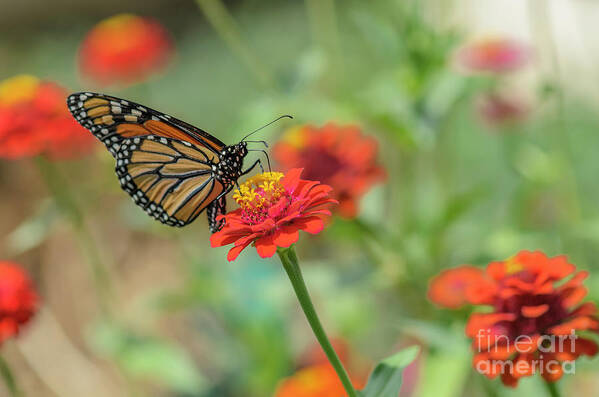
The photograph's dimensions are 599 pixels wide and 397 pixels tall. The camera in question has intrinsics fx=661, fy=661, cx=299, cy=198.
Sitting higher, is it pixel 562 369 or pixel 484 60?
pixel 484 60

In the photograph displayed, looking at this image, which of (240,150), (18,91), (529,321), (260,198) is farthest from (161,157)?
(529,321)

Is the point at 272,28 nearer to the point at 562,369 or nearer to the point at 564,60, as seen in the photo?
the point at 564,60

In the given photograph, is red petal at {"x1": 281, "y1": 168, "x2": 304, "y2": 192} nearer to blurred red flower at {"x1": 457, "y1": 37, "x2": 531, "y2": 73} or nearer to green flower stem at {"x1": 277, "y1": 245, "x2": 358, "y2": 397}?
green flower stem at {"x1": 277, "y1": 245, "x2": 358, "y2": 397}

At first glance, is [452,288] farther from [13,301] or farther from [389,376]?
[13,301]

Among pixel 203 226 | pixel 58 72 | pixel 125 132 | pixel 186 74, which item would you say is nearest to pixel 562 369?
pixel 125 132

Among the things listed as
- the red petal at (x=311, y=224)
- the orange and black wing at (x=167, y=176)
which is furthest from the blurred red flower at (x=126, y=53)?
the red petal at (x=311, y=224)

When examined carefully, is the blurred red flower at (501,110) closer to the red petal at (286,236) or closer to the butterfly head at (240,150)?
the butterfly head at (240,150)

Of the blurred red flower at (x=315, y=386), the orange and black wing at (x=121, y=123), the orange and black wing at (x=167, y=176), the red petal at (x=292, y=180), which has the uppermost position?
the orange and black wing at (x=121, y=123)
